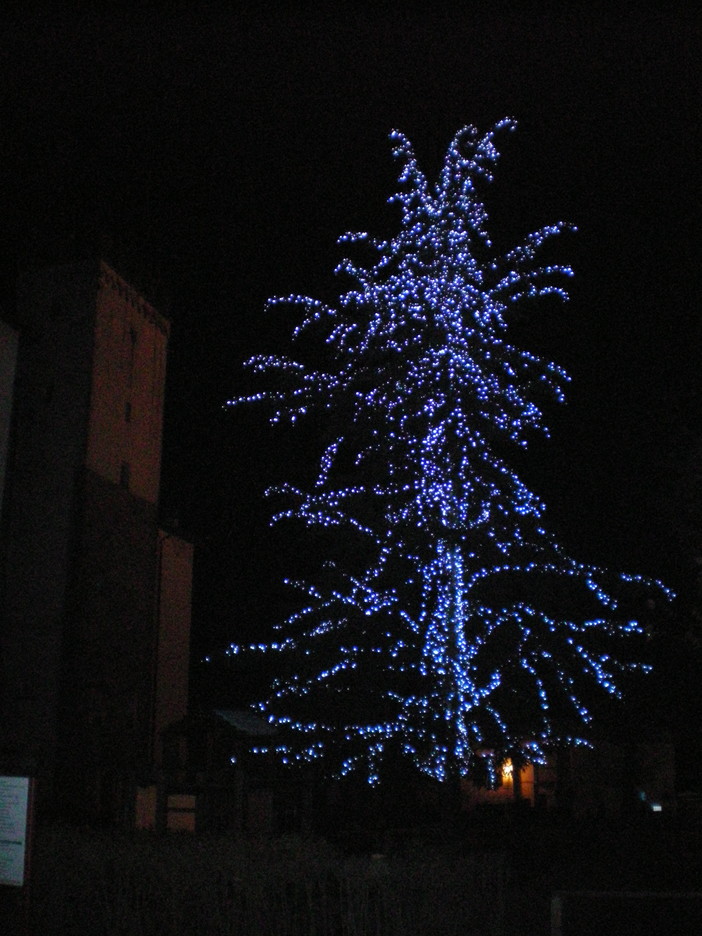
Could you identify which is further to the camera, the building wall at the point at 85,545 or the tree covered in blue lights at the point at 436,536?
the building wall at the point at 85,545

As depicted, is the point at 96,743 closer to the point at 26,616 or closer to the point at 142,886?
the point at 26,616

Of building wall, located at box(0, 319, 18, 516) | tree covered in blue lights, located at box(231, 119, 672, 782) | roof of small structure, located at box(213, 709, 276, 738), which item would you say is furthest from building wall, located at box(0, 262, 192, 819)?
tree covered in blue lights, located at box(231, 119, 672, 782)

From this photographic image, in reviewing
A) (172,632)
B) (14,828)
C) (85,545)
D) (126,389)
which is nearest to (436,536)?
(14,828)

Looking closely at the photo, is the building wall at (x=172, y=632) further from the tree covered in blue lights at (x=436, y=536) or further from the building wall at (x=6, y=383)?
the tree covered in blue lights at (x=436, y=536)

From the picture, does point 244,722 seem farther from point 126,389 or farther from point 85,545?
point 126,389

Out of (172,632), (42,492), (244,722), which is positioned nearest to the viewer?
(42,492)

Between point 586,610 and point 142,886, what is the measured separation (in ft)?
38.3

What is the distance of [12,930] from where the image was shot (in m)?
7.77

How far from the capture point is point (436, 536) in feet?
50.2

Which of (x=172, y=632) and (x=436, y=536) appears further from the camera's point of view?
(x=172, y=632)

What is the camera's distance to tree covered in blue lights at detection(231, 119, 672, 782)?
15.1m

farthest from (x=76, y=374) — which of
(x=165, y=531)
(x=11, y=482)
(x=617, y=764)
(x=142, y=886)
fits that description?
(x=142, y=886)

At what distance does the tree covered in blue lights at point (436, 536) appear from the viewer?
15.1m

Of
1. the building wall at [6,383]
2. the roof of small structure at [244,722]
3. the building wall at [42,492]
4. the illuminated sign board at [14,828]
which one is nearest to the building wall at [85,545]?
the building wall at [42,492]
